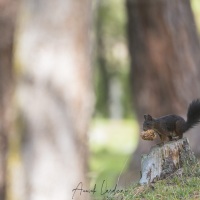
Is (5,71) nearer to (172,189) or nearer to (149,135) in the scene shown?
(149,135)

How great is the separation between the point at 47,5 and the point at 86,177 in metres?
1.84

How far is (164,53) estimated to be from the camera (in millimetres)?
12414

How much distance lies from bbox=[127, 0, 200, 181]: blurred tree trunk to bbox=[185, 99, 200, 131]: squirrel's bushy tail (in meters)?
6.81

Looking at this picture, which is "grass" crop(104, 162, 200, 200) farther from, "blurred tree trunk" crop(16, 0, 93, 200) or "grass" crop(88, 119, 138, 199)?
"grass" crop(88, 119, 138, 199)

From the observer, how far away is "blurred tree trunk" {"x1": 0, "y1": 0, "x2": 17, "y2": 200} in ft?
31.4

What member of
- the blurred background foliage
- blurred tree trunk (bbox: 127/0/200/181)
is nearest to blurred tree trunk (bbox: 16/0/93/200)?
blurred tree trunk (bbox: 127/0/200/181)

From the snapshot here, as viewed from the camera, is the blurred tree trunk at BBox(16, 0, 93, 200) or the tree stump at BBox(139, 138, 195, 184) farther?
the blurred tree trunk at BBox(16, 0, 93, 200)

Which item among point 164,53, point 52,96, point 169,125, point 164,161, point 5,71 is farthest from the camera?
point 164,53

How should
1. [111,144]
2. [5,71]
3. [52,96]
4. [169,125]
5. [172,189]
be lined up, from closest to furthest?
[172,189], [169,125], [52,96], [5,71], [111,144]

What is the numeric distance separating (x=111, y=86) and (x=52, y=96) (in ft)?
98.7

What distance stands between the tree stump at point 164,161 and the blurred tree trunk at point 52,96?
8.27ft

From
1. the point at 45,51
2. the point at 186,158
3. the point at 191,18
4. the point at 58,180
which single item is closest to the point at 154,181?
the point at 186,158

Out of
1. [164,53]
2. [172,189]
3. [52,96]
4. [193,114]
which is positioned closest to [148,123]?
[193,114]

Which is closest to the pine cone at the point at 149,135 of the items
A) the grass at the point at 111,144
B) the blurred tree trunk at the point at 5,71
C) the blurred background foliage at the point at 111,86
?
the blurred tree trunk at the point at 5,71
